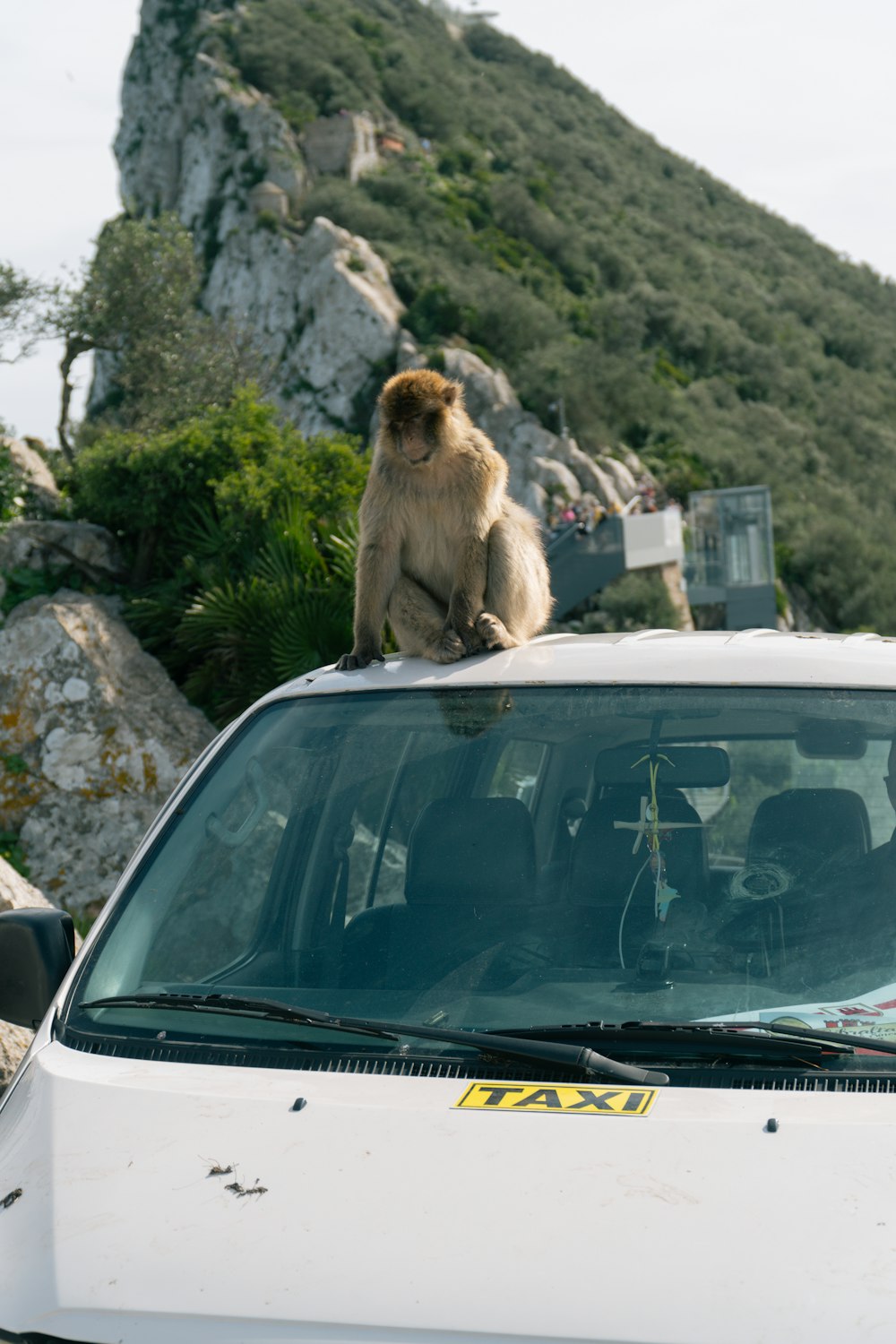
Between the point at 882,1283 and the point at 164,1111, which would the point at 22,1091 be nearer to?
the point at 164,1111

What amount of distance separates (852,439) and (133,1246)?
172 feet

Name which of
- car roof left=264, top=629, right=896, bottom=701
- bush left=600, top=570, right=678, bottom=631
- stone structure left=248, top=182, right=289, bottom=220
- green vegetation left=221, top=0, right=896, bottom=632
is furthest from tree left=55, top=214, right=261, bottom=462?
stone structure left=248, top=182, right=289, bottom=220

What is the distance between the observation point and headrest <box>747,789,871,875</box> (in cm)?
241

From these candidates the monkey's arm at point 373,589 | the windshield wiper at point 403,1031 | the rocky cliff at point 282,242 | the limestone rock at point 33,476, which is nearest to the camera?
the windshield wiper at point 403,1031

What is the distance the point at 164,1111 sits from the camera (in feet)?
6.38

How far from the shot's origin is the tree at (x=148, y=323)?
20062mm

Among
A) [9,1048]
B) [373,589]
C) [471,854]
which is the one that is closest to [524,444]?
[373,589]

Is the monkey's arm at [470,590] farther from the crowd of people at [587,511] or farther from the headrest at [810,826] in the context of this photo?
the crowd of people at [587,511]

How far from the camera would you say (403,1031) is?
6.85 feet

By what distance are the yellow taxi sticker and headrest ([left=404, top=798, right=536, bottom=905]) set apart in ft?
1.84

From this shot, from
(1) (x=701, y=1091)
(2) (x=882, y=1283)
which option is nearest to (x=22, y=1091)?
(1) (x=701, y=1091)

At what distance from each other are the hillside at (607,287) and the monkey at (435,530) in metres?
34.6

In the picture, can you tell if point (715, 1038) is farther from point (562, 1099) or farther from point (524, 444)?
point (524, 444)

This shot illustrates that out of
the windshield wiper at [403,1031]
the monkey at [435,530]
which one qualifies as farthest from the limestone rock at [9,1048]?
the windshield wiper at [403,1031]
